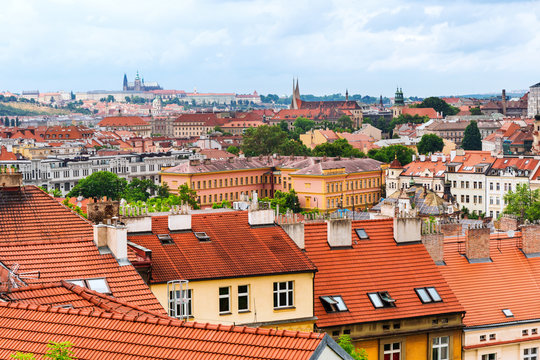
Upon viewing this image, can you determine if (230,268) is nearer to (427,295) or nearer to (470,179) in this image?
(427,295)

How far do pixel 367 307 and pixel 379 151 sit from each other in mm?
134010

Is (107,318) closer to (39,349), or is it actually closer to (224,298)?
(39,349)

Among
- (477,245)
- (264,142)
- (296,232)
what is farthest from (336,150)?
(296,232)

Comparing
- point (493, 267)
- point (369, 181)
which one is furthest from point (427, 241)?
point (369, 181)

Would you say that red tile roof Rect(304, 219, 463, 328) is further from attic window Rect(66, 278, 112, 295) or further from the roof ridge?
the roof ridge

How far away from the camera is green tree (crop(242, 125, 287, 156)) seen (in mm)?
167500

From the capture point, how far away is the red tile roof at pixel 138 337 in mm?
10906

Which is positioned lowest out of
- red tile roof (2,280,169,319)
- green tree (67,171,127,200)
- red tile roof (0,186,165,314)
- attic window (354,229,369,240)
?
green tree (67,171,127,200)

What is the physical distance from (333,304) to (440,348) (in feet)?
10.9

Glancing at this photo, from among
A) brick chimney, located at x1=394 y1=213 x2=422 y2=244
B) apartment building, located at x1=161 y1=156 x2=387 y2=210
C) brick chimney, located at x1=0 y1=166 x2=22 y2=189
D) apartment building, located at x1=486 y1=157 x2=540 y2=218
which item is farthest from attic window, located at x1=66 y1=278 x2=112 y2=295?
apartment building, located at x1=161 y1=156 x2=387 y2=210

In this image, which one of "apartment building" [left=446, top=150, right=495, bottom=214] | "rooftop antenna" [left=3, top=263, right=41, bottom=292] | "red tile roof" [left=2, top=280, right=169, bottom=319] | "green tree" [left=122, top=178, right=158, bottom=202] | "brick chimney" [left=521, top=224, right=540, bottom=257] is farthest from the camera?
"green tree" [left=122, top=178, right=158, bottom=202]

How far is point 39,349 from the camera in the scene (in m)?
12.1

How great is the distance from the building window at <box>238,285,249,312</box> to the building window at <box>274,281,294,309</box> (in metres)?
0.72

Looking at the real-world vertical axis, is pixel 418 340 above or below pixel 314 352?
below
